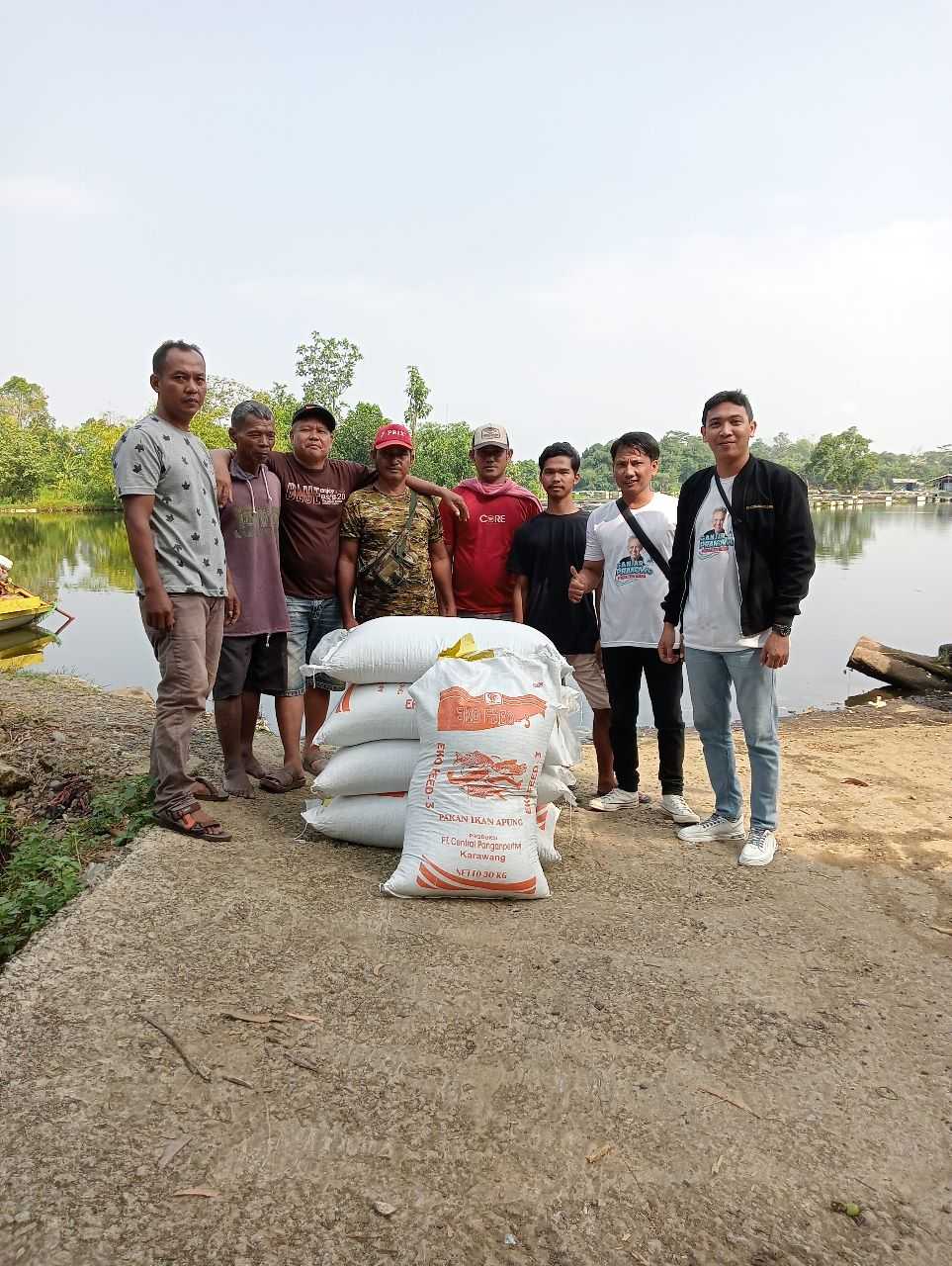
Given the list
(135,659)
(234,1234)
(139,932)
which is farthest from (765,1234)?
(135,659)

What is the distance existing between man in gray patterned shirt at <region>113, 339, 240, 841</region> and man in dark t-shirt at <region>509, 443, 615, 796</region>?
136cm

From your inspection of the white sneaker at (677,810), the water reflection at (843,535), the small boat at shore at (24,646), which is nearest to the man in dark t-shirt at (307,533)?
the white sneaker at (677,810)

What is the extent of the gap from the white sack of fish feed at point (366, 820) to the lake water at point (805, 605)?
5283 mm

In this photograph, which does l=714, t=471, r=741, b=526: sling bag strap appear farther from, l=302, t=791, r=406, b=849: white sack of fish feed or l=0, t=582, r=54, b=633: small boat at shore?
l=0, t=582, r=54, b=633: small boat at shore

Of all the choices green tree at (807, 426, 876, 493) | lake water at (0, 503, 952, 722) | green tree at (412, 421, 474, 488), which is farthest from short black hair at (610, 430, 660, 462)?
green tree at (807, 426, 876, 493)

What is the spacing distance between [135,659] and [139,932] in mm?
10088

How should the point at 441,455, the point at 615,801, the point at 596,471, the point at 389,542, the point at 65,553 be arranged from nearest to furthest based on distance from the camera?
the point at 389,542, the point at 615,801, the point at 65,553, the point at 441,455, the point at 596,471

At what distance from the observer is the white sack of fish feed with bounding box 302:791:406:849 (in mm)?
3092

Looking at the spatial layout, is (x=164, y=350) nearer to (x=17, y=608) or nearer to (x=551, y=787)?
(x=551, y=787)

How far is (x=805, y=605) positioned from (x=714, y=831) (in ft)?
50.2

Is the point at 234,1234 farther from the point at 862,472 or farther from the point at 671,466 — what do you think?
the point at 671,466

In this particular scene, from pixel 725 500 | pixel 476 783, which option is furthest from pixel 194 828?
pixel 725 500

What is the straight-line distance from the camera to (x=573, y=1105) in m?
1.83

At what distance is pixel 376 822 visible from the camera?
3.11 metres
